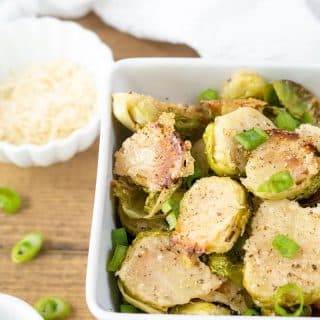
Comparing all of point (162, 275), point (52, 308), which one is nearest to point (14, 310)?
point (52, 308)

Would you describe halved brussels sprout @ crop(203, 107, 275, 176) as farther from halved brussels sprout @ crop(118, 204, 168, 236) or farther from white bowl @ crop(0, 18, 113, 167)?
white bowl @ crop(0, 18, 113, 167)

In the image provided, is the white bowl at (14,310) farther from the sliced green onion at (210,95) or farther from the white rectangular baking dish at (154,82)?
the sliced green onion at (210,95)

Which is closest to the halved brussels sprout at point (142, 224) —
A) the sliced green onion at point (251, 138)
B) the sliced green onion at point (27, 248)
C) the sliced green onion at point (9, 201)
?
the sliced green onion at point (251, 138)

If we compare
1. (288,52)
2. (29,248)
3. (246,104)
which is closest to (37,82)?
(29,248)

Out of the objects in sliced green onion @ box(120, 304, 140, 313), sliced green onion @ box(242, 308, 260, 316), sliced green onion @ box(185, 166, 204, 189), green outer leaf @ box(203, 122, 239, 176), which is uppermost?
green outer leaf @ box(203, 122, 239, 176)

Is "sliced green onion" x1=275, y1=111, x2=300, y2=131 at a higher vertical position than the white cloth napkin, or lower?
higher

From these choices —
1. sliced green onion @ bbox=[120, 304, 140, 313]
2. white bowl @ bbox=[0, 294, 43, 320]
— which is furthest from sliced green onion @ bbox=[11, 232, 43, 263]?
sliced green onion @ bbox=[120, 304, 140, 313]
